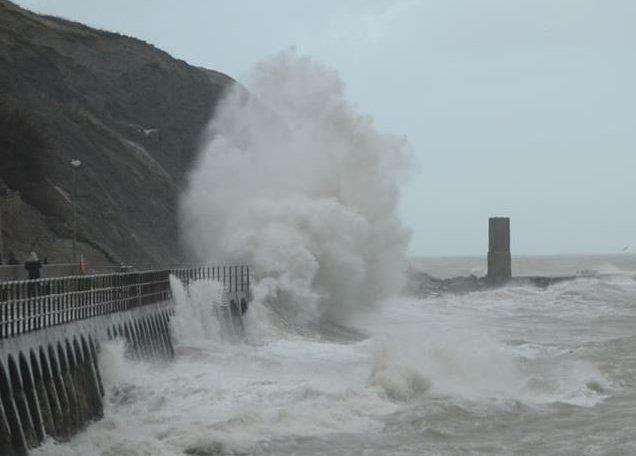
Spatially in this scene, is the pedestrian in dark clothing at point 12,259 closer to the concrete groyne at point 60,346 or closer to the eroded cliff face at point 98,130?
the eroded cliff face at point 98,130

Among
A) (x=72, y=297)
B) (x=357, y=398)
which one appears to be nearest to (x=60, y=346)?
(x=72, y=297)

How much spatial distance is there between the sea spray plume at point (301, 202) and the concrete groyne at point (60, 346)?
15.5 metres

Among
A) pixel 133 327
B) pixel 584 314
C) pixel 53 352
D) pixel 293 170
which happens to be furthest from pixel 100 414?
pixel 584 314

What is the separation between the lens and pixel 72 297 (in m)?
19.6

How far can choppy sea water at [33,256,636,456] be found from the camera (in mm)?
17094

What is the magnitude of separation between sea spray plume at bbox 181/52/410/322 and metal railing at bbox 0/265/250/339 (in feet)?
40.2

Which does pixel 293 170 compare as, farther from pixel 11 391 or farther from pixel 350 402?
pixel 11 391

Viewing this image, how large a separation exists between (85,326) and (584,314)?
133 feet

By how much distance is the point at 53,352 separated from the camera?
17.3 m

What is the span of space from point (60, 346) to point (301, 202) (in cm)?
3004

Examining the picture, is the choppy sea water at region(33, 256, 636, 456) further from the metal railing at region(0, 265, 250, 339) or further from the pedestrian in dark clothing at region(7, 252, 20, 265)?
the pedestrian in dark clothing at region(7, 252, 20, 265)

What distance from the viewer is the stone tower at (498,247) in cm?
8687

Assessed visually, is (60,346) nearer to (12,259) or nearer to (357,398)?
(357,398)

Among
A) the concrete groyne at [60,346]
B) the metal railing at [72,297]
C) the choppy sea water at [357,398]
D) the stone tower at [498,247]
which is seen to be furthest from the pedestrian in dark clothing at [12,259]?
the stone tower at [498,247]
